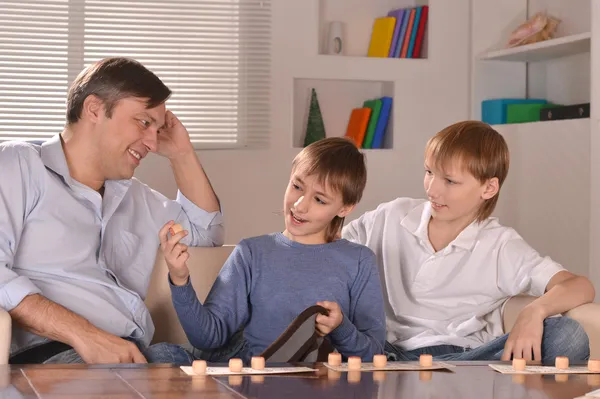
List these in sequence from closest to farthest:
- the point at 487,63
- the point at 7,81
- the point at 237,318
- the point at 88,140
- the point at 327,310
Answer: the point at 327,310 < the point at 237,318 < the point at 88,140 < the point at 7,81 < the point at 487,63

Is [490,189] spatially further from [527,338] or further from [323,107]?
[323,107]

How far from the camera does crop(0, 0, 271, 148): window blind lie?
4.50m

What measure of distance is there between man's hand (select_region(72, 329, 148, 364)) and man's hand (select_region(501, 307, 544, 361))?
85 cm

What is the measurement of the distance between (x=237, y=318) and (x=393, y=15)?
3.16 metres

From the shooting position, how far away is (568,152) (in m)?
4.20

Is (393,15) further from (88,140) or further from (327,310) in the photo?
(327,310)

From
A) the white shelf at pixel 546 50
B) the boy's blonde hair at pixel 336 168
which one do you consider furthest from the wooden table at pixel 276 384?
the white shelf at pixel 546 50

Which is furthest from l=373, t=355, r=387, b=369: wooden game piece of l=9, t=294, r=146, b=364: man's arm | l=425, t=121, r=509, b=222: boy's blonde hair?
l=425, t=121, r=509, b=222: boy's blonde hair

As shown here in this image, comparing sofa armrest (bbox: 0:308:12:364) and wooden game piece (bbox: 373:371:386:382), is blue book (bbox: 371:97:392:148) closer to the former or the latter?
sofa armrest (bbox: 0:308:12:364)

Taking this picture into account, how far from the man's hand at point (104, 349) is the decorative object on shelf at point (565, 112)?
107 inches

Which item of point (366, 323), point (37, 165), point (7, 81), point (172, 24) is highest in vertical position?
point (172, 24)

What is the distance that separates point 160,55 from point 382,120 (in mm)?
1221

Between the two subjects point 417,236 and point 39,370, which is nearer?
point 39,370

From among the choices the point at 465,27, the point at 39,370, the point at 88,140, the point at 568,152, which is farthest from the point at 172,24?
the point at 39,370
